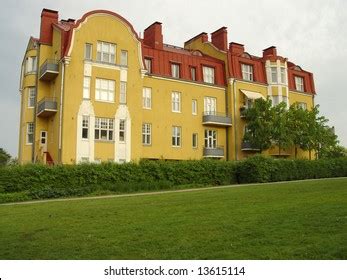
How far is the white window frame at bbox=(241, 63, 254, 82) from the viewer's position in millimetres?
47812

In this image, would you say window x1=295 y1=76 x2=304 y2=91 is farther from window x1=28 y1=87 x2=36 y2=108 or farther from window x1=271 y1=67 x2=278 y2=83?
window x1=28 y1=87 x2=36 y2=108

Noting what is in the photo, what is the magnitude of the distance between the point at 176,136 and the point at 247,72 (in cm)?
1196

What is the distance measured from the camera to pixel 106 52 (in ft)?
125

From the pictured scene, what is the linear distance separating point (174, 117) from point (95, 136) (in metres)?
9.20

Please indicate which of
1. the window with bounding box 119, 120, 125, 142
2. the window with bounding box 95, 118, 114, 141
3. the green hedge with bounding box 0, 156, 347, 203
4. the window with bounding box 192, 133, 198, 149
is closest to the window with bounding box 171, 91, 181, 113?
the window with bounding box 192, 133, 198, 149

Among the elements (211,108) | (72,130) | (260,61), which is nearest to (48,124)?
(72,130)

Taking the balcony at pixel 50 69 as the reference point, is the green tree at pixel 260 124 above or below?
below

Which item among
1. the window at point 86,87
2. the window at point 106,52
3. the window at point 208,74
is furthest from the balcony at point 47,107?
the window at point 208,74

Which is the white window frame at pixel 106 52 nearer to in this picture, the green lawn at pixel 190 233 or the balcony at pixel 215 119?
the balcony at pixel 215 119

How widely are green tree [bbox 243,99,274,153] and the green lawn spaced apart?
28207 mm

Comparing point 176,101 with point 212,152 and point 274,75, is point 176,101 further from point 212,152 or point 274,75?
point 274,75

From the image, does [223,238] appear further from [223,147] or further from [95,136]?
[223,147]

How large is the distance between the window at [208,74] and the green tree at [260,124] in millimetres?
5053

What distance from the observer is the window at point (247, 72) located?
47812mm
